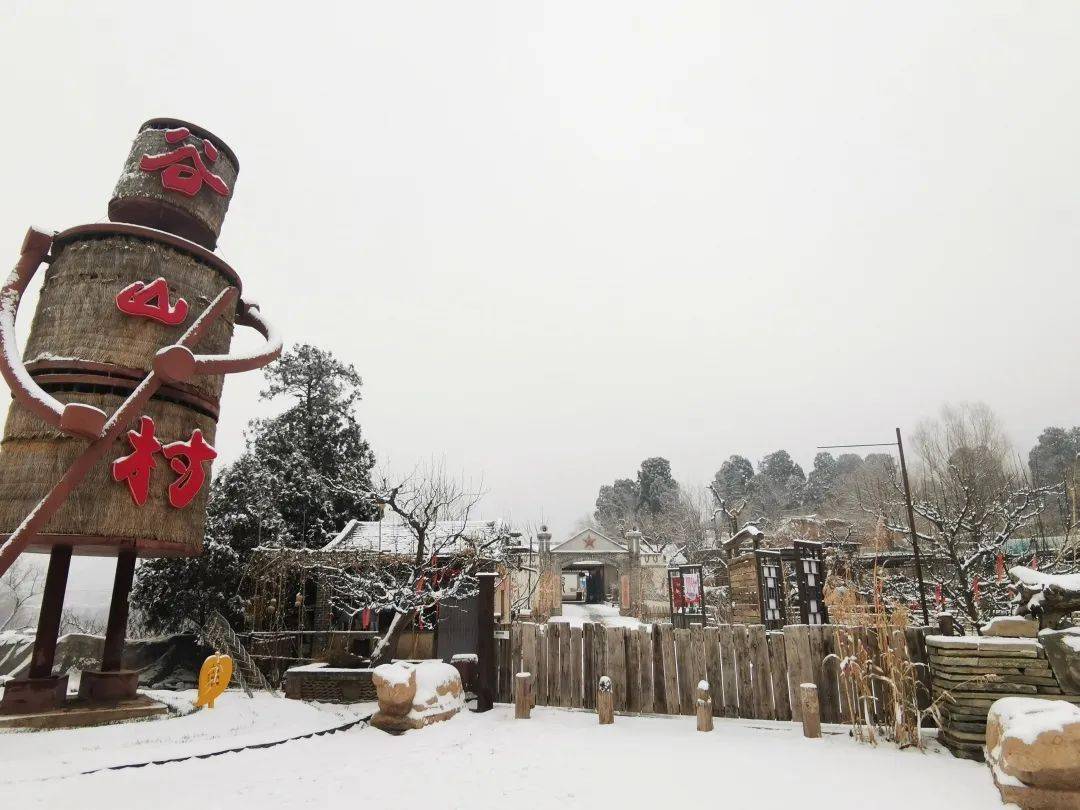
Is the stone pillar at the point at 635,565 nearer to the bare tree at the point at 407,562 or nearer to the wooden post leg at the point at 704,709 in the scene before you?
the bare tree at the point at 407,562

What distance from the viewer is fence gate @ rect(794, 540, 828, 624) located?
50.2ft

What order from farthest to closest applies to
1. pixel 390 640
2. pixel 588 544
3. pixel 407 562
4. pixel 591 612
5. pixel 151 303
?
pixel 588 544 → pixel 591 612 → pixel 407 562 → pixel 390 640 → pixel 151 303

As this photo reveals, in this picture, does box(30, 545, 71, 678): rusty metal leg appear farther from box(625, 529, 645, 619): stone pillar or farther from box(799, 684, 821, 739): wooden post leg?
box(625, 529, 645, 619): stone pillar

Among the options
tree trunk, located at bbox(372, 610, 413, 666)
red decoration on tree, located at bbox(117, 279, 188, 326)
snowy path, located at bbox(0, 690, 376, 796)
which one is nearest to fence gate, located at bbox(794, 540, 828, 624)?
tree trunk, located at bbox(372, 610, 413, 666)

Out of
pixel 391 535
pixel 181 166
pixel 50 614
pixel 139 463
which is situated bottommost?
pixel 50 614

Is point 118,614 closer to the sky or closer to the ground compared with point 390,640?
closer to the sky

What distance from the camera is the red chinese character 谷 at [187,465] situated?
7.68m

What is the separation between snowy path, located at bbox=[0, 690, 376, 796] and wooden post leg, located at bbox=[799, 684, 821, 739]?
18.6 feet

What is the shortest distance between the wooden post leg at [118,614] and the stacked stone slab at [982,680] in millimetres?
9961

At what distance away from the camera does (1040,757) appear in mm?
4141

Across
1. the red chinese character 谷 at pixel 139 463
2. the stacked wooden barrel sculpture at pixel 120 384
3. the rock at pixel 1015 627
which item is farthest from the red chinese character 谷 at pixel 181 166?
the rock at pixel 1015 627

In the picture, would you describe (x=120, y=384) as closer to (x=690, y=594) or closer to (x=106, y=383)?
(x=106, y=383)

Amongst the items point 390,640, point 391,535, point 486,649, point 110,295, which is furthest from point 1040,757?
point 391,535

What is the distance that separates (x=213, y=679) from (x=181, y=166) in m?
7.40
